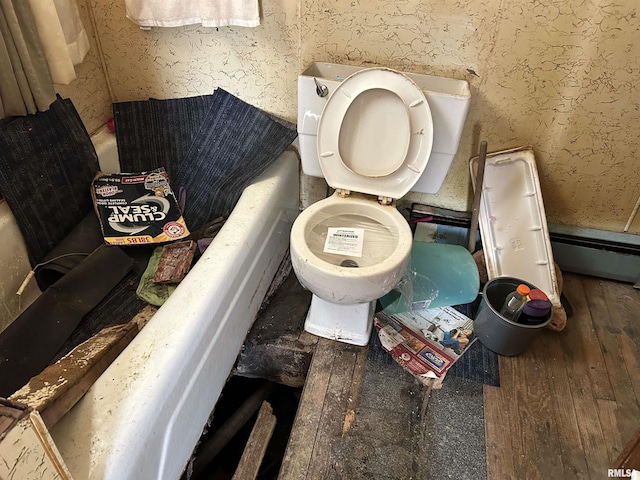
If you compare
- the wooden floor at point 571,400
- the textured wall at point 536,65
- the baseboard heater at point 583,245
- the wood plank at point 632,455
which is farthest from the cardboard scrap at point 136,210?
the wood plank at point 632,455

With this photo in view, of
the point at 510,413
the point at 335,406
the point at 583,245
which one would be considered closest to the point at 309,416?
the point at 335,406

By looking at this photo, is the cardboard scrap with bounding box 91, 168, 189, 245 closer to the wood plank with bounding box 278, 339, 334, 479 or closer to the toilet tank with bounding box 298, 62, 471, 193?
the toilet tank with bounding box 298, 62, 471, 193

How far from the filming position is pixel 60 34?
140cm

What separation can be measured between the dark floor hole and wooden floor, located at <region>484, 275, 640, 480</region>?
2.31 feet

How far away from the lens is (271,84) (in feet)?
5.67

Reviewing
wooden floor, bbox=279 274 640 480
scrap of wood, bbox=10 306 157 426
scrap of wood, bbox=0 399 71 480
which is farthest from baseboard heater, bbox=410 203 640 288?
scrap of wood, bbox=0 399 71 480

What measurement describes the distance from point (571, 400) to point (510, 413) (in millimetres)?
211

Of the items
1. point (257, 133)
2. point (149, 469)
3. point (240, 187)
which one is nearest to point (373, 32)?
point (257, 133)

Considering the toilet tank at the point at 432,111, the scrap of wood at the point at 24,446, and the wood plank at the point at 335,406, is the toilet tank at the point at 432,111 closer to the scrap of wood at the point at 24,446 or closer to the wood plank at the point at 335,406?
the wood plank at the point at 335,406

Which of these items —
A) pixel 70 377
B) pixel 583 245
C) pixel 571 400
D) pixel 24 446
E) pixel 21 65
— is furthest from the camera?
pixel 583 245

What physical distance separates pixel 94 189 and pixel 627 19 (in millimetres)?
1788

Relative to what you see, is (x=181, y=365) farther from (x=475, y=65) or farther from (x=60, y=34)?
(x=475, y=65)

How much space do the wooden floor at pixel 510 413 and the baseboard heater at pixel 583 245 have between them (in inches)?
9.6

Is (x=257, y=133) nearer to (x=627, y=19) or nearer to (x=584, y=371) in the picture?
(x=627, y=19)
